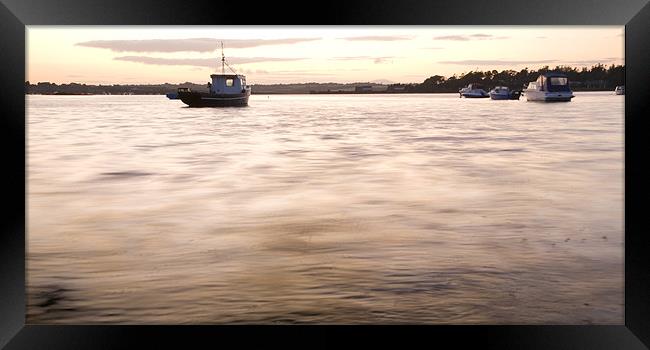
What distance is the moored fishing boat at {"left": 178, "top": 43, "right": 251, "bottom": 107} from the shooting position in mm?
39344

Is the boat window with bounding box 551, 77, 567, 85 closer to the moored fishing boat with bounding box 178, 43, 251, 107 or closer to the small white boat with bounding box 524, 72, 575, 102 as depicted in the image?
the small white boat with bounding box 524, 72, 575, 102

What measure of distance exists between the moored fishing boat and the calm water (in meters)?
21.0

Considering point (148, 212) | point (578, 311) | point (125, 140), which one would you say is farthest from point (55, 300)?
point (125, 140)

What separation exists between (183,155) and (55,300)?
14.1 metres

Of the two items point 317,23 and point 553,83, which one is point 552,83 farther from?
point 317,23

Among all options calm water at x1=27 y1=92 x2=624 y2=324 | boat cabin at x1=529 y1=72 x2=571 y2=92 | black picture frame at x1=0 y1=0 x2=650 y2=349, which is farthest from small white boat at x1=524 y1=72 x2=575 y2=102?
black picture frame at x1=0 y1=0 x2=650 y2=349

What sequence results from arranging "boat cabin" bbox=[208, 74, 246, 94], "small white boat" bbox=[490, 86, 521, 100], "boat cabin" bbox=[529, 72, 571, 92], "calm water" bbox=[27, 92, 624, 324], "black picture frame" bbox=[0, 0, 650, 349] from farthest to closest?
1. "small white boat" bbox=[490, 86, 521, 100]
2. "boat cabin" bbox=[529, 72, 571, 92]
3. "boat cabin" bbox=[208, 74, 246, 94]
4. "calm water" bbox=[27, 92, 624, 324]
5. "black picture frame" bbox=[0, 0, 650, 349]

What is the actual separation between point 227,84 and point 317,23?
37372mm

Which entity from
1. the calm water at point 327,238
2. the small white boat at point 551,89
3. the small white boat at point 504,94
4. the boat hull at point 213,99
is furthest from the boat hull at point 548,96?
the calm water at point 327,238

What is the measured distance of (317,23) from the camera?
8.97 ft

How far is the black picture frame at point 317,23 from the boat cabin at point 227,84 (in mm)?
36360

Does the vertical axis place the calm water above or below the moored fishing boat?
below

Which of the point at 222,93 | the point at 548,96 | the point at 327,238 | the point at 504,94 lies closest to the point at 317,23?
the point at 327,238

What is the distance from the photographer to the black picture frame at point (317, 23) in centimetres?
269
